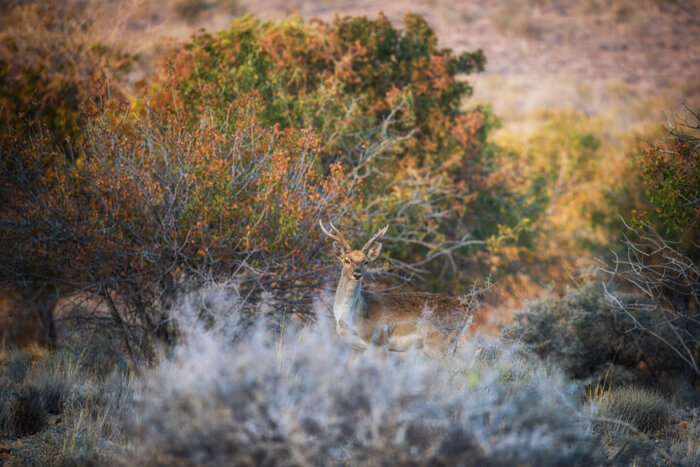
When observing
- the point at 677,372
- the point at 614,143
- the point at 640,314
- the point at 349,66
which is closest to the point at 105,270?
the point at 349,66

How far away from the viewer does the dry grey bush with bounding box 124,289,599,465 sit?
4180 millimetres

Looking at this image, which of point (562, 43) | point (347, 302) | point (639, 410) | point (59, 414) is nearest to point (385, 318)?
point (347, 302)

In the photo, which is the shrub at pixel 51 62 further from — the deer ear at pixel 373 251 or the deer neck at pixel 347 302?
the deer neck at pixel 347 302

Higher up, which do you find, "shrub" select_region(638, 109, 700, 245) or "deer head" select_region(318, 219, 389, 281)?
"shrub" select_region(638, 109, 700, 245)

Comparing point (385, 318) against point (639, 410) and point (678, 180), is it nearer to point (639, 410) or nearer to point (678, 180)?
point (639, 410)

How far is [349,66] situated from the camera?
12750mm

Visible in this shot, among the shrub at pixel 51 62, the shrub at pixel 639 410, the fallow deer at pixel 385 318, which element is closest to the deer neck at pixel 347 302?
the fallow deer at pixel 385 318

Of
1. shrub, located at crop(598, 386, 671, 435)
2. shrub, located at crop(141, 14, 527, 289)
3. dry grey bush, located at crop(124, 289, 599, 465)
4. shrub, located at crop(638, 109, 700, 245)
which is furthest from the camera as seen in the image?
shrub, located at crop(141, 14, 527, 289)

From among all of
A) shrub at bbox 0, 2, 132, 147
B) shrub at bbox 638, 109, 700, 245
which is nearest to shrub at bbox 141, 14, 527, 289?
shrub at bbox 0, 2, 132, 147

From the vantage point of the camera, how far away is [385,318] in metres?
7.38

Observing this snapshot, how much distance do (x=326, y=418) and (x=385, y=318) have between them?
3175mm

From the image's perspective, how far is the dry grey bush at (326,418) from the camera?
4180 mm

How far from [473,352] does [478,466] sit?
2.36m

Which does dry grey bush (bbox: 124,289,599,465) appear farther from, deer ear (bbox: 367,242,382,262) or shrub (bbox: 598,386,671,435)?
shrub (bbox: 598,386,671,435)
